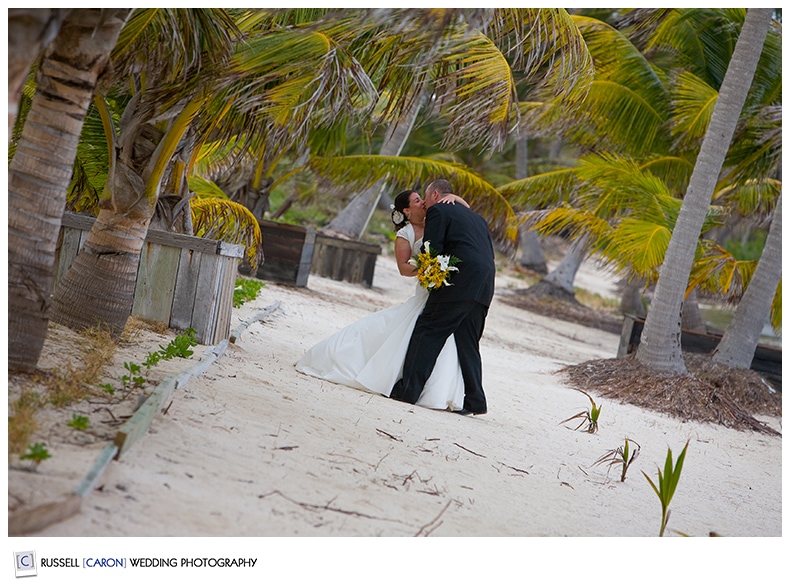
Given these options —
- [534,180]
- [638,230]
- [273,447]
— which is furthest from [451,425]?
[534,180]

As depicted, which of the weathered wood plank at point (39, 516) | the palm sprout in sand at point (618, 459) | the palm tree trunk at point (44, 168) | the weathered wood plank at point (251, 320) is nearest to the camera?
the weathered wood plank at point (39, 516)

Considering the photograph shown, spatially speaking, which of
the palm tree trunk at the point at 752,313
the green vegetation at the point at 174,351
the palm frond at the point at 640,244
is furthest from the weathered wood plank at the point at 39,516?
the palm tree trunk at the point at 752,313

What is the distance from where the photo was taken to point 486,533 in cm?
381

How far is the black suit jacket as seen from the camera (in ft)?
20.6

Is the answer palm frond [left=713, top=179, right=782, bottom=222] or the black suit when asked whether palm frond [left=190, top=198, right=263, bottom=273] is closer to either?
the black suit

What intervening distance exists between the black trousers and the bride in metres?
0.05

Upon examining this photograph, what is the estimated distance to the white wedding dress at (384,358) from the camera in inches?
247

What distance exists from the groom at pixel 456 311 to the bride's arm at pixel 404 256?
19cm

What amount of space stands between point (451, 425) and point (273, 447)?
1.89m

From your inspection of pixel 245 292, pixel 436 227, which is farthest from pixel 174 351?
pixel 245 292

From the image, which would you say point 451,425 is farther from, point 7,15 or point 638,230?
point 638,230

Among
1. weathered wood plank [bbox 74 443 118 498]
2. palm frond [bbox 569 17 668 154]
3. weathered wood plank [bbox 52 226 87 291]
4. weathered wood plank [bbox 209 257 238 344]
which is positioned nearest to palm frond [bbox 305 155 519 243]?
palm frond [bbox 569 17 668 154]

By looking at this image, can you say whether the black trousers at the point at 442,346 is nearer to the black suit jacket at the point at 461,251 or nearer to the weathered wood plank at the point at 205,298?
the black suit jacket at the point at 461,251
